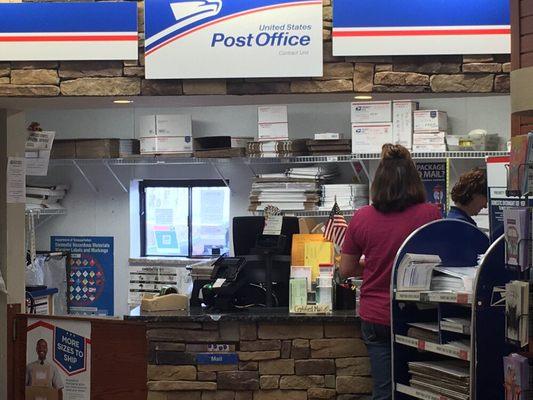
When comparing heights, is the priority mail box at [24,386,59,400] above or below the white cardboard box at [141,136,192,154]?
below

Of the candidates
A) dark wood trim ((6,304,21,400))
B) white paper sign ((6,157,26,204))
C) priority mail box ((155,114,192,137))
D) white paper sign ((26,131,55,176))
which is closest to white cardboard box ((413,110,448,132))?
priority mail box ((155,114,192,137))

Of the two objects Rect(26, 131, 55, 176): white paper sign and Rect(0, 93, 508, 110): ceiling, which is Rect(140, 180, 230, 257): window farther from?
Rect(0, 93, 508, 110): ceiling

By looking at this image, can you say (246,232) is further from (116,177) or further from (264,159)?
(116,177)

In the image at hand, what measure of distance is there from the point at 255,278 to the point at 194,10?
1.63 meters

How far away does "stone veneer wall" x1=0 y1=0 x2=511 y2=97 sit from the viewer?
197 inches

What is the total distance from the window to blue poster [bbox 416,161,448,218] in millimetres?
1968

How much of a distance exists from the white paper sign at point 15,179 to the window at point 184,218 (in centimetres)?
329

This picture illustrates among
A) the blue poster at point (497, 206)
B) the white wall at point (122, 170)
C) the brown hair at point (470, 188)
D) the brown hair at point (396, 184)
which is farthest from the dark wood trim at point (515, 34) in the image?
the white wall at point (122, 170)

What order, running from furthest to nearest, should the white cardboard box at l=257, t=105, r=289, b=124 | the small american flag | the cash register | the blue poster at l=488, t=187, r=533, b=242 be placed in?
the white cardboard box at l=257, t=105, r=289, b=124
the small american flag
the cash register
the blue poster at l=488, t=187, r=533, b=242

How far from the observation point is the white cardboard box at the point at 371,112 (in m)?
7.46

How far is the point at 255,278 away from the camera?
5586mm

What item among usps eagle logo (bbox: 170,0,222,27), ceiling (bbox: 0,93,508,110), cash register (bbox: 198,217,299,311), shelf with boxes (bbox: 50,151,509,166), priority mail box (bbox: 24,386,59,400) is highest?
usps eagle logo (bbox: 170,0,222,27)

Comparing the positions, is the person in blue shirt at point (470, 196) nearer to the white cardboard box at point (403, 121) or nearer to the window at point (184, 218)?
the white cardboard box at point (403, 121)

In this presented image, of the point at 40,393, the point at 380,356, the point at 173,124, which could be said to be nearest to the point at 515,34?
the point at 380,356
